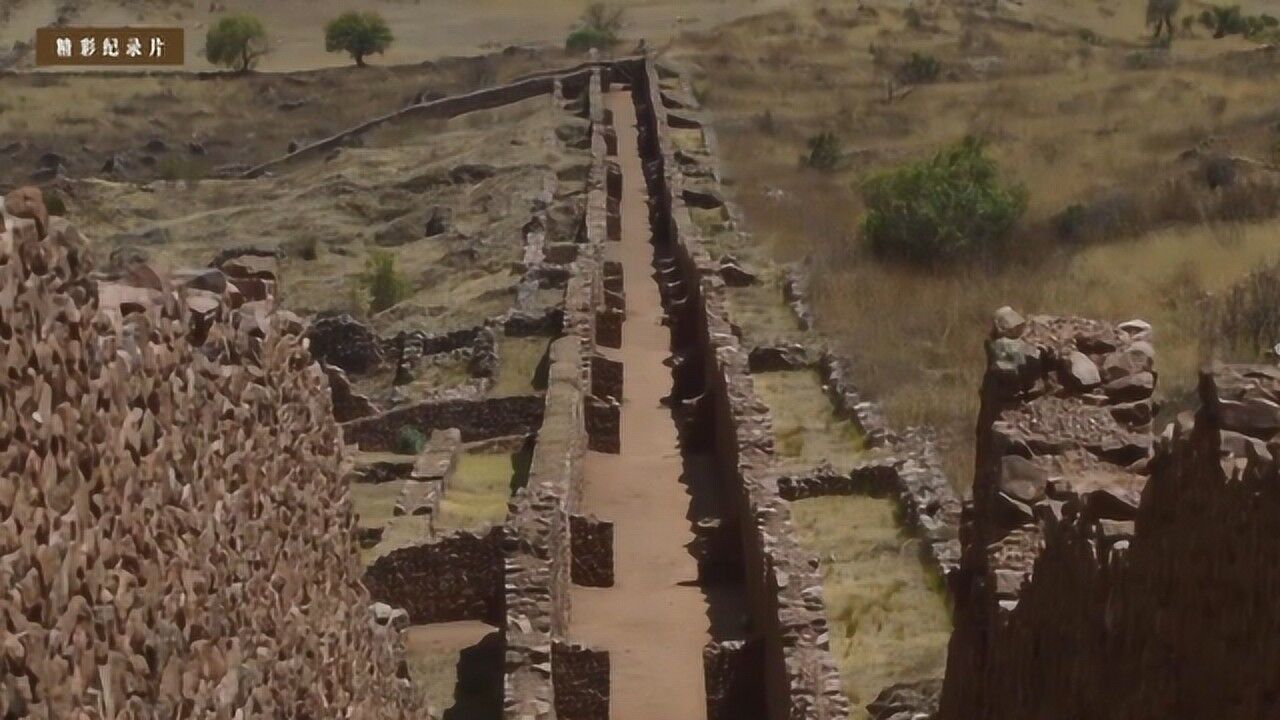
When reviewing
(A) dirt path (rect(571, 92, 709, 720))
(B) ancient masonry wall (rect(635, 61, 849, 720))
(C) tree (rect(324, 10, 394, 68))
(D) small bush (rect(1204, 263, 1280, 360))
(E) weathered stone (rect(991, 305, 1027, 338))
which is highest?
(E) weathered stone (rect(991, 305, 1027, 338))

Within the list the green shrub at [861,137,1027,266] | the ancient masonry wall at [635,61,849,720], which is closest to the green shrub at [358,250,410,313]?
the ancient masonry wall at [635,61,849,720]

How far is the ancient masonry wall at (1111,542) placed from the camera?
7.11 metres

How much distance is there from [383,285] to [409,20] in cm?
6298

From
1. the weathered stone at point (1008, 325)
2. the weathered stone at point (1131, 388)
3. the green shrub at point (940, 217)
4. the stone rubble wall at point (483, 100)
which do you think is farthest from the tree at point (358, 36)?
the weathered stone at point (1131, 388)

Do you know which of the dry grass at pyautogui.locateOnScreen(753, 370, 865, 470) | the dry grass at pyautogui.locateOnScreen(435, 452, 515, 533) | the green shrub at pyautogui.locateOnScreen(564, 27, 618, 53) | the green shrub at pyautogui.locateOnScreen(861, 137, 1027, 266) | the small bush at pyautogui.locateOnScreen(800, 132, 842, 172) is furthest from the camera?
the green shrub at pyautogui.locateOnScreen(564, 27, 618, 53)

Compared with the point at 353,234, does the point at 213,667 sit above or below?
above

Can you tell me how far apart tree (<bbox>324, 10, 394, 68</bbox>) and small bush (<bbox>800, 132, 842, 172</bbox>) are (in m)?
34.2

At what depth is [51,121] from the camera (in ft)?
224

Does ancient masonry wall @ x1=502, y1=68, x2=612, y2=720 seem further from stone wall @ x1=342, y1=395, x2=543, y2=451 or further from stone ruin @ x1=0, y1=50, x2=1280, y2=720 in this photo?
stone wall @ x1=342, y1=395, x2=543, y2=451

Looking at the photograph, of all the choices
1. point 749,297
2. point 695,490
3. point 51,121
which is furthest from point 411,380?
point 51,121

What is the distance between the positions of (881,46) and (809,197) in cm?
3006

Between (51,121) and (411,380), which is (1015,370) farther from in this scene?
(51,121)

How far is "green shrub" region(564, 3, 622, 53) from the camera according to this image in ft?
251

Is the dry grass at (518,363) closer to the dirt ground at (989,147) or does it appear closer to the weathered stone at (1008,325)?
the dirt ground at (989,147)
